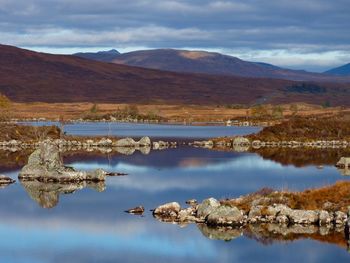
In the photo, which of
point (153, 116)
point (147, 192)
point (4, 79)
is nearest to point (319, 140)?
point (147, 192)

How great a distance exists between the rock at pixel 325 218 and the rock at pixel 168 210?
556 cm

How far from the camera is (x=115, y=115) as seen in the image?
126 metres

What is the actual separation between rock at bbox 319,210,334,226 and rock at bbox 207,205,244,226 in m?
2.79

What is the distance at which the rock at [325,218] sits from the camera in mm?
27578

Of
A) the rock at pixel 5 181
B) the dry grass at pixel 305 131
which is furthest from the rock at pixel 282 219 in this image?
the dry grass at pixel 305 131

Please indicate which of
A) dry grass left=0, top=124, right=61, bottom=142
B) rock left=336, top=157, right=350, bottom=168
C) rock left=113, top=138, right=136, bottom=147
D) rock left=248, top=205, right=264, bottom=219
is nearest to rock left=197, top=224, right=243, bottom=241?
rock left=248, top=205, right=264, bottom=219

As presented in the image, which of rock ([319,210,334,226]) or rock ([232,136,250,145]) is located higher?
rock ([232,136,250,145])

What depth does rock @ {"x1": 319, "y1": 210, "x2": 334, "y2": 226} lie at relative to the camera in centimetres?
2758

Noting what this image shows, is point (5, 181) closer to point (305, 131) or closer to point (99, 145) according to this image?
point (99, 145)

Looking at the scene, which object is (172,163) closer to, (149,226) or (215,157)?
(215,157)

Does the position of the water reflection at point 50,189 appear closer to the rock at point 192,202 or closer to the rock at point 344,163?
the rock at point 192,202

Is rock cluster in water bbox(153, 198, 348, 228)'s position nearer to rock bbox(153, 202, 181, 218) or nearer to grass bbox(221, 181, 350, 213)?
rock bbox(153, 202, 181, 218)

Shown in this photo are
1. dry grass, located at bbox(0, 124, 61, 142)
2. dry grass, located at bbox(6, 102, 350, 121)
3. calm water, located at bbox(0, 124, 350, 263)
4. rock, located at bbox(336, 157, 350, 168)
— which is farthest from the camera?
dry grass, located at bbox(6, 102, 350, 121)

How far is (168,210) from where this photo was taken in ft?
99.4
